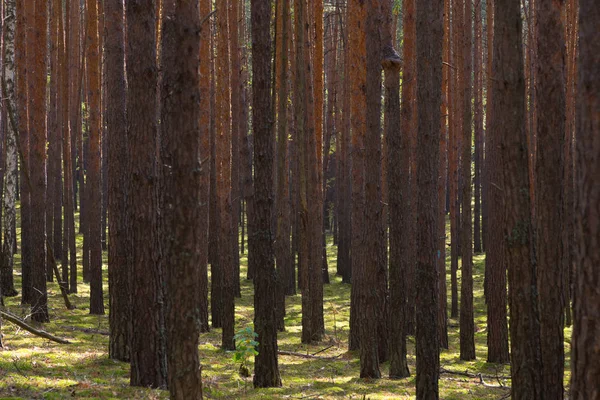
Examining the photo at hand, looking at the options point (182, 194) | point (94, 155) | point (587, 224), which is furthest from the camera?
point (94, 155)

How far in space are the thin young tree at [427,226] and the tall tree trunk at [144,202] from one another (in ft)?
10.6

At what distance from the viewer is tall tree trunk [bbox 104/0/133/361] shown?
30.1 feet

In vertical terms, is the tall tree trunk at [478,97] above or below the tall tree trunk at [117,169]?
above

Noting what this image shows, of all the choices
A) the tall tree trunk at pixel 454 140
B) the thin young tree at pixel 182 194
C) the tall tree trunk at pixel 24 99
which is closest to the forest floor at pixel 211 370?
the tall tree trunk at pixel 24 99

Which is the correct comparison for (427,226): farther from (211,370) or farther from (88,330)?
(88,330)

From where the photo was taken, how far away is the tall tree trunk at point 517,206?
6.53 metres

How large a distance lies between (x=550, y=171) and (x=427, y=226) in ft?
5.76

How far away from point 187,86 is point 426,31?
4032 mm

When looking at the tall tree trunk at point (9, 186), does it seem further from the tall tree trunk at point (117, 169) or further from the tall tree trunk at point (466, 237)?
the tall tree trunk at point (466, 237)

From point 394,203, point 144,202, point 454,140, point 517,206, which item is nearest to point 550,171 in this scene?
point 517,206

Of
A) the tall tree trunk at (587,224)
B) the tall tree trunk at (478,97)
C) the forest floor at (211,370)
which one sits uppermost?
the tall tree trunk at (478,97)

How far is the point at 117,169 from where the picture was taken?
30.7ft

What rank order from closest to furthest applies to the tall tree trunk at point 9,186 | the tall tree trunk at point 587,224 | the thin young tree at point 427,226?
the tall tree trunk at point 587,224
the thin young tree at point 427,226
the tall tree trunk at point 9,186

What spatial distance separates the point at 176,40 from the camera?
18.8 feet
